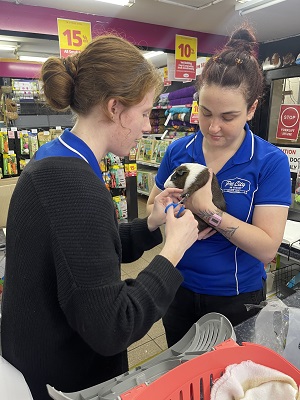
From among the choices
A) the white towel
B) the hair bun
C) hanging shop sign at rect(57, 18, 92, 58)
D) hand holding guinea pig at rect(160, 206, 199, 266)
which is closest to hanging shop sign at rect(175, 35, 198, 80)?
hanging shop sign at rect(57, 18, 92, 58)

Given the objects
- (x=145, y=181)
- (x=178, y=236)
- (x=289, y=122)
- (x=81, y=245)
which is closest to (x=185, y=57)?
(x=289, y=122)

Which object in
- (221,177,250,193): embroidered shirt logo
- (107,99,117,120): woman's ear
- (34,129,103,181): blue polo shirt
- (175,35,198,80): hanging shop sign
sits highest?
(175,35,198,80): hanging shop sign

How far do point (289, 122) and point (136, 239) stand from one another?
285cm

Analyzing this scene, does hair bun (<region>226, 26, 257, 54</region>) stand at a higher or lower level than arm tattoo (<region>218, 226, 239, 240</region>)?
higher

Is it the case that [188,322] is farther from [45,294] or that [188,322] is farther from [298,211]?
[298,211]

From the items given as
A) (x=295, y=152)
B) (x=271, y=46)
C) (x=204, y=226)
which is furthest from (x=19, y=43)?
(x=204, y=226)

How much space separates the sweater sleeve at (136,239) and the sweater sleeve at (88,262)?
47cm

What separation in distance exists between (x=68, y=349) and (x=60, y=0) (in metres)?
3.93

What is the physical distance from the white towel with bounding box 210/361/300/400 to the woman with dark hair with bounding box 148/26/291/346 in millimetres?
451

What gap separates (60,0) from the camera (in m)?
3.61

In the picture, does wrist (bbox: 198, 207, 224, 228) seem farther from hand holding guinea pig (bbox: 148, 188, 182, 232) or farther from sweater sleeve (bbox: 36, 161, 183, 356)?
sweater sleeve (bbox: 36, 161, 183, 356)

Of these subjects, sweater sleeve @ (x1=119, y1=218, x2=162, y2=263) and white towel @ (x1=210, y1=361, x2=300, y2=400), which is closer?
white towel @ (x1=210, y1=361, x2=300, y2=400)

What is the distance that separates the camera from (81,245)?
0.68m

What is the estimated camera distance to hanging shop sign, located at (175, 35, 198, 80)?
484 cm
